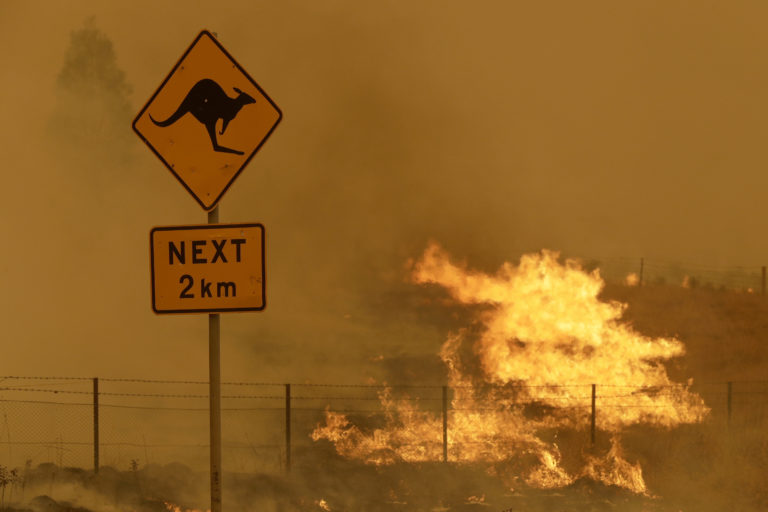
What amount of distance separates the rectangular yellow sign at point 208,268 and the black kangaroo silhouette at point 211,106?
2.15ft

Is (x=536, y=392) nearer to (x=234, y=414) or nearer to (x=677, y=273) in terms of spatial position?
(x=234, y=414)

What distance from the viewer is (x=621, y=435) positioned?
536 inches

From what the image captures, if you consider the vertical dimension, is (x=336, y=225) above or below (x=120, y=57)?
below

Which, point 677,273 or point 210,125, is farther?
point 677,273

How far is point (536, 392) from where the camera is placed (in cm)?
1464

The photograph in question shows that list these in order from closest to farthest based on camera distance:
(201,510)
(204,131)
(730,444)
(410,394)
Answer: (204,131)
(201,510)
(730,444)
(410,394)

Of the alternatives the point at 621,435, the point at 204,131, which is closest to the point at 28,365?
the point at 621,435

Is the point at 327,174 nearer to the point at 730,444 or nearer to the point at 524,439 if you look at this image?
the point at 524,439

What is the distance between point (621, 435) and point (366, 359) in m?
5.86

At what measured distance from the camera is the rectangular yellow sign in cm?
502

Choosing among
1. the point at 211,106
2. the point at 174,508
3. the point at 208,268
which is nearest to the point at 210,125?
the point at 211,106

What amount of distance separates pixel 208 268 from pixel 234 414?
34.5ft

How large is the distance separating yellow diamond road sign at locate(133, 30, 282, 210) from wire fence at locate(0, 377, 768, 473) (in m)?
7.98

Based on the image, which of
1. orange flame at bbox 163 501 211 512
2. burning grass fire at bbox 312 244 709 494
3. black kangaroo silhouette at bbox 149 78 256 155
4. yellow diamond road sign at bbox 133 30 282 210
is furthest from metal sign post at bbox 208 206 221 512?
burning grass fire at bbox 312 244 709 494
